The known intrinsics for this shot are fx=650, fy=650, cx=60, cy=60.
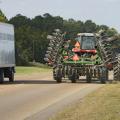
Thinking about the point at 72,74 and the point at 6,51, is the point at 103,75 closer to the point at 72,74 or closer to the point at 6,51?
the point at 72,74

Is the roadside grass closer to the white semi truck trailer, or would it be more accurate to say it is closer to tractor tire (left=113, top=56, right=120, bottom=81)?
the white semi truck trailer

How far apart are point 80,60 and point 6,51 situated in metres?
4.83

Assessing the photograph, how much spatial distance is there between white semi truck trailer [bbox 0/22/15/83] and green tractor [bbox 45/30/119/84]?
2.49m

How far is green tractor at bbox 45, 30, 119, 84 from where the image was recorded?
41.4 m

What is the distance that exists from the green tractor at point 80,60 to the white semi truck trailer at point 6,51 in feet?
8.17

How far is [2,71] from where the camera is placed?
40.4 m

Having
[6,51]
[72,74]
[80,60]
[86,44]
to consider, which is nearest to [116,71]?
[86,44]

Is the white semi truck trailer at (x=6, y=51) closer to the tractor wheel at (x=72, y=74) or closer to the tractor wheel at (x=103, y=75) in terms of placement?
the tractor wheel at (x=72, y=74)

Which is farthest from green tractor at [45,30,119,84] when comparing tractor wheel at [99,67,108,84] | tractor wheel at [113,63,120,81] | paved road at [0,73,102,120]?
paved road at [0,73,102,120]

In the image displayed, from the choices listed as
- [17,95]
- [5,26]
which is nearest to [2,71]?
[5,26]

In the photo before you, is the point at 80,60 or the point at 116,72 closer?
the point at 80,60

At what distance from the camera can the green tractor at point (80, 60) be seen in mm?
41375

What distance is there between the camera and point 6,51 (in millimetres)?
41719

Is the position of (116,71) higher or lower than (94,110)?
higher
